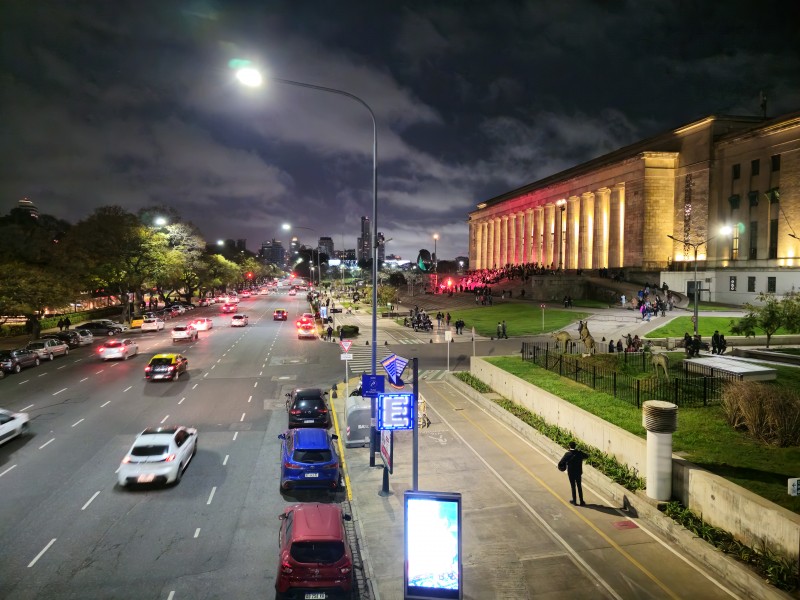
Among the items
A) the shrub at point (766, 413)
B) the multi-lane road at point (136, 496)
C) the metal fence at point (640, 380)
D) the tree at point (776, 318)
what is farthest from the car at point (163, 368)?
the tree at point (776, 318)

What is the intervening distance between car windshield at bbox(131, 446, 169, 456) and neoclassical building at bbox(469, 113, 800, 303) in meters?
53.6

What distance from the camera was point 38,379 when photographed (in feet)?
95.5

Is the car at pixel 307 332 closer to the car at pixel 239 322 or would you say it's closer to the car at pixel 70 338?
the car at pixel 239 322

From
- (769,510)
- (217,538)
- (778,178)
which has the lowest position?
(217,538)

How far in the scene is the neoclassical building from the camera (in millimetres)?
51719

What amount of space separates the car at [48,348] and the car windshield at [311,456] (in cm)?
2907

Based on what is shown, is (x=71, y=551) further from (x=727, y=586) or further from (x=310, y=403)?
(x=727, y=586)

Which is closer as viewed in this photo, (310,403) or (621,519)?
(621,519)

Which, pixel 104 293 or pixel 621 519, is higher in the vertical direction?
pixel 104 293

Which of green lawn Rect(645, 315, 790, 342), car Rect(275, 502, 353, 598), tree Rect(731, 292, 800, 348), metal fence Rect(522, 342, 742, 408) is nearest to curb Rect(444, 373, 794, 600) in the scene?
metal fence Rect(522, 342, 742, 408)

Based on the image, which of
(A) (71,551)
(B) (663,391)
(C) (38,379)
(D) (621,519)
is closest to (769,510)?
(D) (621,519)

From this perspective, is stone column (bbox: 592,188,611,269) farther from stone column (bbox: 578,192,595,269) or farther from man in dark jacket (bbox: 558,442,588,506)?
man in dark jacket (bbox: 558,442,588,506)

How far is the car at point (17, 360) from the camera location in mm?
30438

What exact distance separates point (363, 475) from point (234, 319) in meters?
45.3
